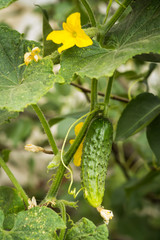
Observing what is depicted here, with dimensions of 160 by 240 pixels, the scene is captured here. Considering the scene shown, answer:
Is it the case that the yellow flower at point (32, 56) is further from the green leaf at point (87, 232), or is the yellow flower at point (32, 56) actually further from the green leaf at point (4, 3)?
the green leaf at point (87, 232)

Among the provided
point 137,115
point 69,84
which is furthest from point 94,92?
point 137,115

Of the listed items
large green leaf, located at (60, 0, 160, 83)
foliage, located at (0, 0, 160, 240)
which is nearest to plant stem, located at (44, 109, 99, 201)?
foliage, located at (0, 0, 160, 240)

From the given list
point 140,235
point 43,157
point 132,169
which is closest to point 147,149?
point 132,169

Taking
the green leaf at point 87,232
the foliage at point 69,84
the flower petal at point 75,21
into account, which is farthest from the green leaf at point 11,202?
the flower petal at point 75,21

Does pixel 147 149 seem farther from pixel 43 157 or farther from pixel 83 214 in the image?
pixel 43 157

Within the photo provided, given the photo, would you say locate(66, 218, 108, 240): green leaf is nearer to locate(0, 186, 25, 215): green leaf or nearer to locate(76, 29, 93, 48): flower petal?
locate(0, 186, 25, 215): green leaf

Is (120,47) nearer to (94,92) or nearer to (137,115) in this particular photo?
(94,92)

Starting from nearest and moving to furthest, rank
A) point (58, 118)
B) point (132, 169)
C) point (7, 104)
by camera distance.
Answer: point (7, 104), point (58, 118), point (132, 169)
